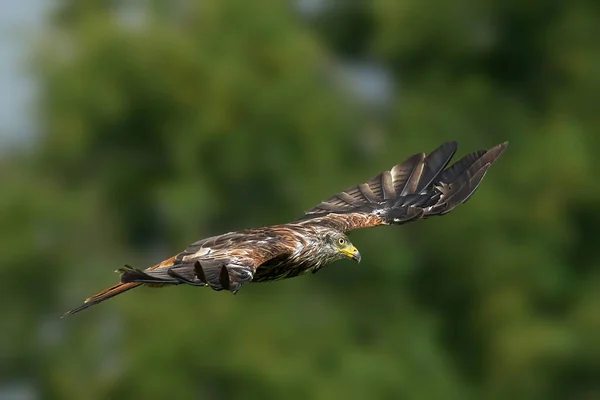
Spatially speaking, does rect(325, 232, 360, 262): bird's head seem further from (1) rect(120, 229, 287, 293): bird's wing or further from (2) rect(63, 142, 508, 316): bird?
(1) rect(120, 229, 287, 293): bird's wing

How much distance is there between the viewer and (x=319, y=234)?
1316 centimetres

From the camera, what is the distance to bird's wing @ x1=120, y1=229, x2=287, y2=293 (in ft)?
34.7

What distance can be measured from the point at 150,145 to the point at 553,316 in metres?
8.41

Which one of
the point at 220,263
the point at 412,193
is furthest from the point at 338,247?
the point at 220,263

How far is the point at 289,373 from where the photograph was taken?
25562 mm

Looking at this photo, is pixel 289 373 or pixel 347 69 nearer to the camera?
pixel 289 373

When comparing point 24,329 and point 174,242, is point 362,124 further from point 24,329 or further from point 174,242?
point 24,329

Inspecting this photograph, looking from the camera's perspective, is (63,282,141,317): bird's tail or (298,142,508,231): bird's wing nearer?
(63,282,141,317): bird's tail

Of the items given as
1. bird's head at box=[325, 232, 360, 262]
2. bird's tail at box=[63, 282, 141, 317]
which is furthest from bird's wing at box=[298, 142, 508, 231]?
bird's tail at box=[63, 282, 141, 317]

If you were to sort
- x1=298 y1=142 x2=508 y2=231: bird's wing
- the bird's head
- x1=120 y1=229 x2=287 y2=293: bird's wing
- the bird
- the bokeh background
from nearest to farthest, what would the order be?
x1=120 y1=229 x2=287 y2=293: bird's wing < the bird < the bird's head < x1=298 y1=142 x2=508 y2=231: bird's wing < the bokeh background

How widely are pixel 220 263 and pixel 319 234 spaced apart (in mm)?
1986

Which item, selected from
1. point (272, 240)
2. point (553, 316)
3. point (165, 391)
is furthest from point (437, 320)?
point (272, 240)

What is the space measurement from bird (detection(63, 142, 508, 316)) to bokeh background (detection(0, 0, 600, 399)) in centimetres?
1057

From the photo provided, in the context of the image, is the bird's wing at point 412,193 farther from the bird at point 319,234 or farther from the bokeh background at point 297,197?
the bokeh background at point 297,197
